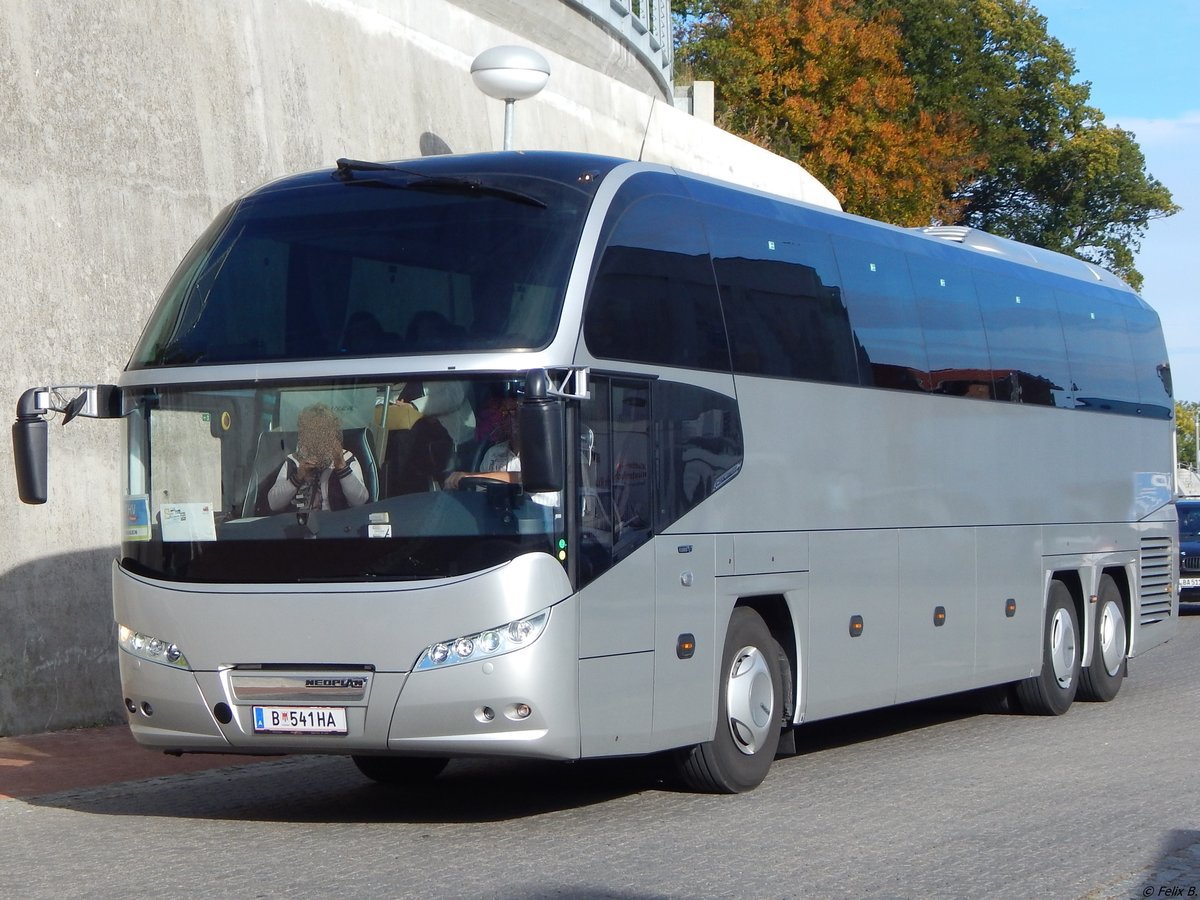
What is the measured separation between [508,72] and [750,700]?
8.11m

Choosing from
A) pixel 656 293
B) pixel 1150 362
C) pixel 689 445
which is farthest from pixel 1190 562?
pixel 656 293

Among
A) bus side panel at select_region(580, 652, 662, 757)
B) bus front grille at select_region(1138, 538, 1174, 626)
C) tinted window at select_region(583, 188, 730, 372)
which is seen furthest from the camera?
bus front grille at select_region(1138, 538, 1174, 626)

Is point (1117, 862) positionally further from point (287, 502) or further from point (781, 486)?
point (287, 502)

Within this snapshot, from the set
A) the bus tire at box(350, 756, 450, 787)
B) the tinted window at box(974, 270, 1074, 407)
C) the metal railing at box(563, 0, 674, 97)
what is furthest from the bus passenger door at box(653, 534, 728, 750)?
the metal railing at box(563, 0, 674, 97)

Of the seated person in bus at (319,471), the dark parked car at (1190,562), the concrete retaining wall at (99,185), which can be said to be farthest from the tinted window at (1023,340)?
the dark parked car at (1190,562)

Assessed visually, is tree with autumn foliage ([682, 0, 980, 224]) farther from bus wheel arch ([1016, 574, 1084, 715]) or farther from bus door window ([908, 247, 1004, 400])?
bus door window ([908, 247, 1004, 400])

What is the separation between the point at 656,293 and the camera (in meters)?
9.94

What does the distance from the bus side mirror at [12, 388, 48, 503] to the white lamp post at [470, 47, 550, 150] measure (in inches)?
316

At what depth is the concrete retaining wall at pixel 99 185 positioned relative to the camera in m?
13.8

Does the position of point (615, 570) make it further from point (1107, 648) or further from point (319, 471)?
point (1107, 648)

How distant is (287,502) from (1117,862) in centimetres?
440

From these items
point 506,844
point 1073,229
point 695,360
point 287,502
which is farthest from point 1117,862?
point 1073,229

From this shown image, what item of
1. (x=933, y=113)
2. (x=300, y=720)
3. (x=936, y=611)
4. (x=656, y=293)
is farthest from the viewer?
(x=933, y=113)

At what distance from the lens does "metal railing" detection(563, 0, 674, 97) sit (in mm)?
29406
